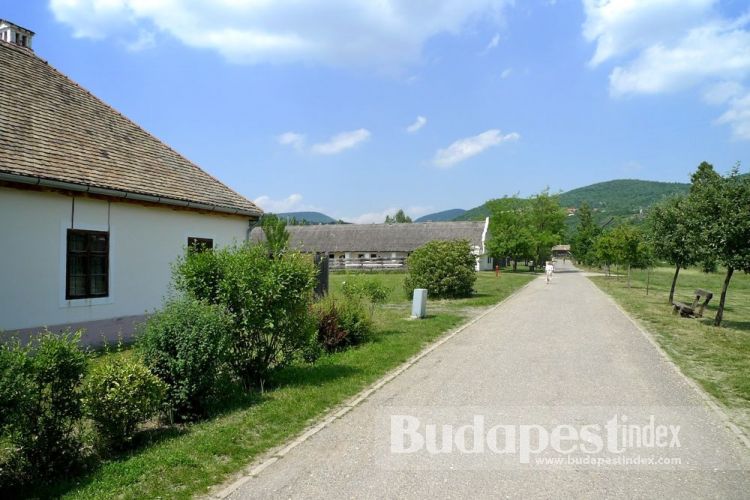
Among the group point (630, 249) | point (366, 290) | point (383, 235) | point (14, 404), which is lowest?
point (14, 404)

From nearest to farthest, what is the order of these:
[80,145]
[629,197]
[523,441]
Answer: [523,441]
[80,145]
[629,197]

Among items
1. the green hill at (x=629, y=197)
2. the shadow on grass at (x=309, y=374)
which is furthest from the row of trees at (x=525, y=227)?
the green hill at (x=629, y=197)

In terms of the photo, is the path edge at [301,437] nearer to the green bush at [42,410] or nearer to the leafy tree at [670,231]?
the green bush at [42,410]

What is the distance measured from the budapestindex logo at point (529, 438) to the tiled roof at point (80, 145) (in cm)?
806

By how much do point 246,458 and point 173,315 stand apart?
207 cm

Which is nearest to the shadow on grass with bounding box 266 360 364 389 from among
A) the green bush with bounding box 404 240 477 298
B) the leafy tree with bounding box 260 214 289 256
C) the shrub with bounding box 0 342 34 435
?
the shrub with bounding box 0 342 34 435

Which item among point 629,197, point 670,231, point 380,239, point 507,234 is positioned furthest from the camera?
point 629,197

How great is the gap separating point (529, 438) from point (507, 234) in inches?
2155

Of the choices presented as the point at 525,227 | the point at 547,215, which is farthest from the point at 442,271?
the point at 547,215

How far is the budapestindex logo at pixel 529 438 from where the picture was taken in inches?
213

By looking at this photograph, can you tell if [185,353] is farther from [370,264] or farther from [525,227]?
[525,227]

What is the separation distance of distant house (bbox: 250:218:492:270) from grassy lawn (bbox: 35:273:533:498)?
49.4m

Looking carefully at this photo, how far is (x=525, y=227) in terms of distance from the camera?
65.4 meters

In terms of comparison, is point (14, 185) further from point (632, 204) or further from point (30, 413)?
point (632, 204)
